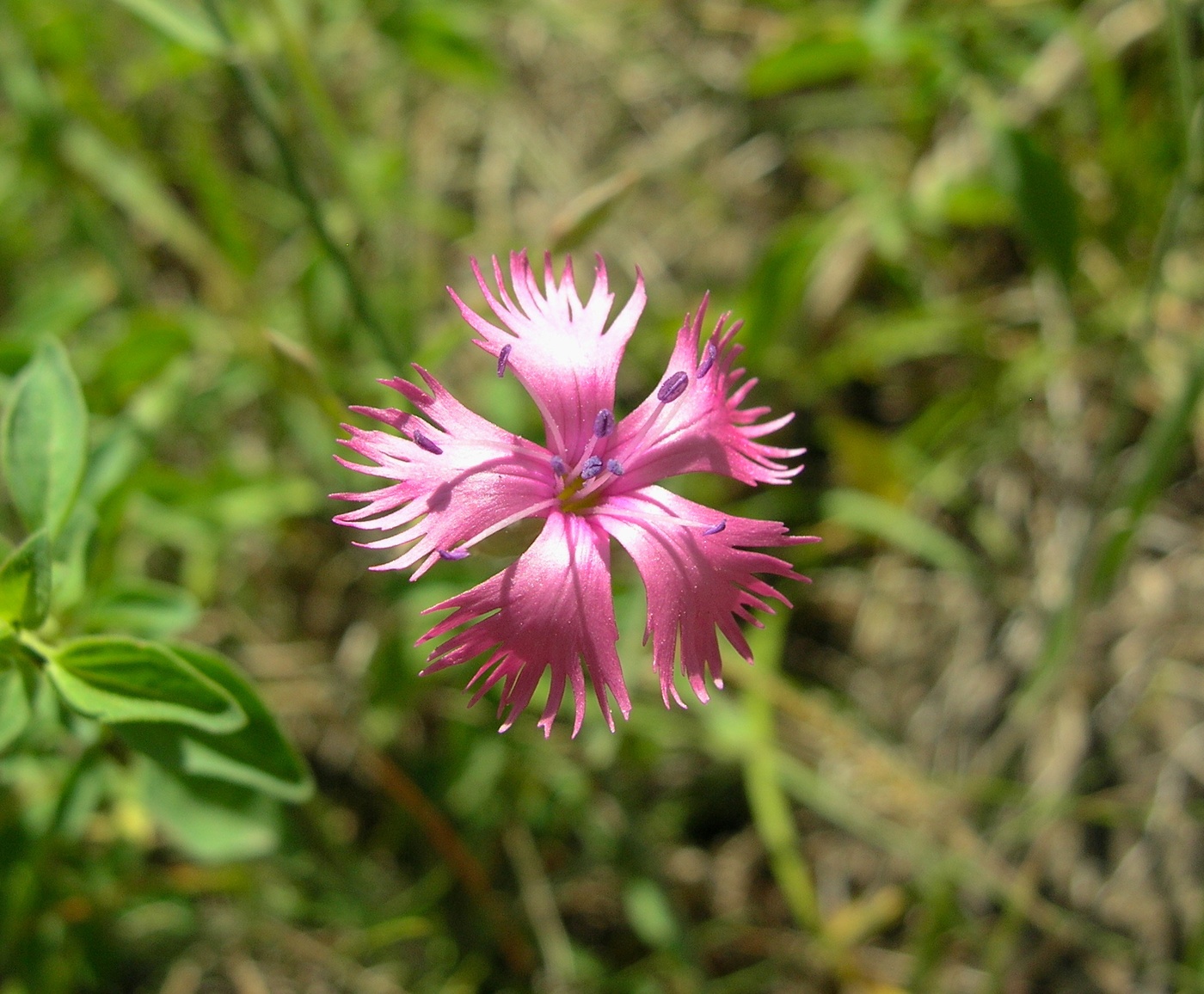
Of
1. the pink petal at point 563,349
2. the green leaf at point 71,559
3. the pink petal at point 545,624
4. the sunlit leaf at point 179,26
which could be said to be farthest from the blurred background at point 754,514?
the pink petal at point 545,624

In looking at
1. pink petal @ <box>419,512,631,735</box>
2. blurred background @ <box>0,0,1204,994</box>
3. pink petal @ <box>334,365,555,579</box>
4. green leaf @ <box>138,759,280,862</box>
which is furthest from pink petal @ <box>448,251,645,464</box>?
green leaf @ <box>138,759,280,862</box>

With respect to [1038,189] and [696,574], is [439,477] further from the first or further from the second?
[1038,189]

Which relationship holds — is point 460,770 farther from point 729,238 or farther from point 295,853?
point 729,238

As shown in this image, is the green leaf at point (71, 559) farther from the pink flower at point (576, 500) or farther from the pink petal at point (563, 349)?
the pink petal at point (563, 349)

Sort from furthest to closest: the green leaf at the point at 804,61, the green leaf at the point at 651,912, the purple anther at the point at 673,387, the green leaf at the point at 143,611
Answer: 1. the green leaf at the point at 804,61
2. the green leaf at the point at 651,912
3. the green leaf at the point at 143,611
4. the purple anther at the point at 673,387

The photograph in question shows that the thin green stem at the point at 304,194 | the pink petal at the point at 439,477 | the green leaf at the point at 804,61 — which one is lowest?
the pink petal at the point at 439,477

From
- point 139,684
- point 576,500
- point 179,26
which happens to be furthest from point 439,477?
point 179,26

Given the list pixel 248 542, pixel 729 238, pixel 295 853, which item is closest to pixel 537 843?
pixel 295 853
